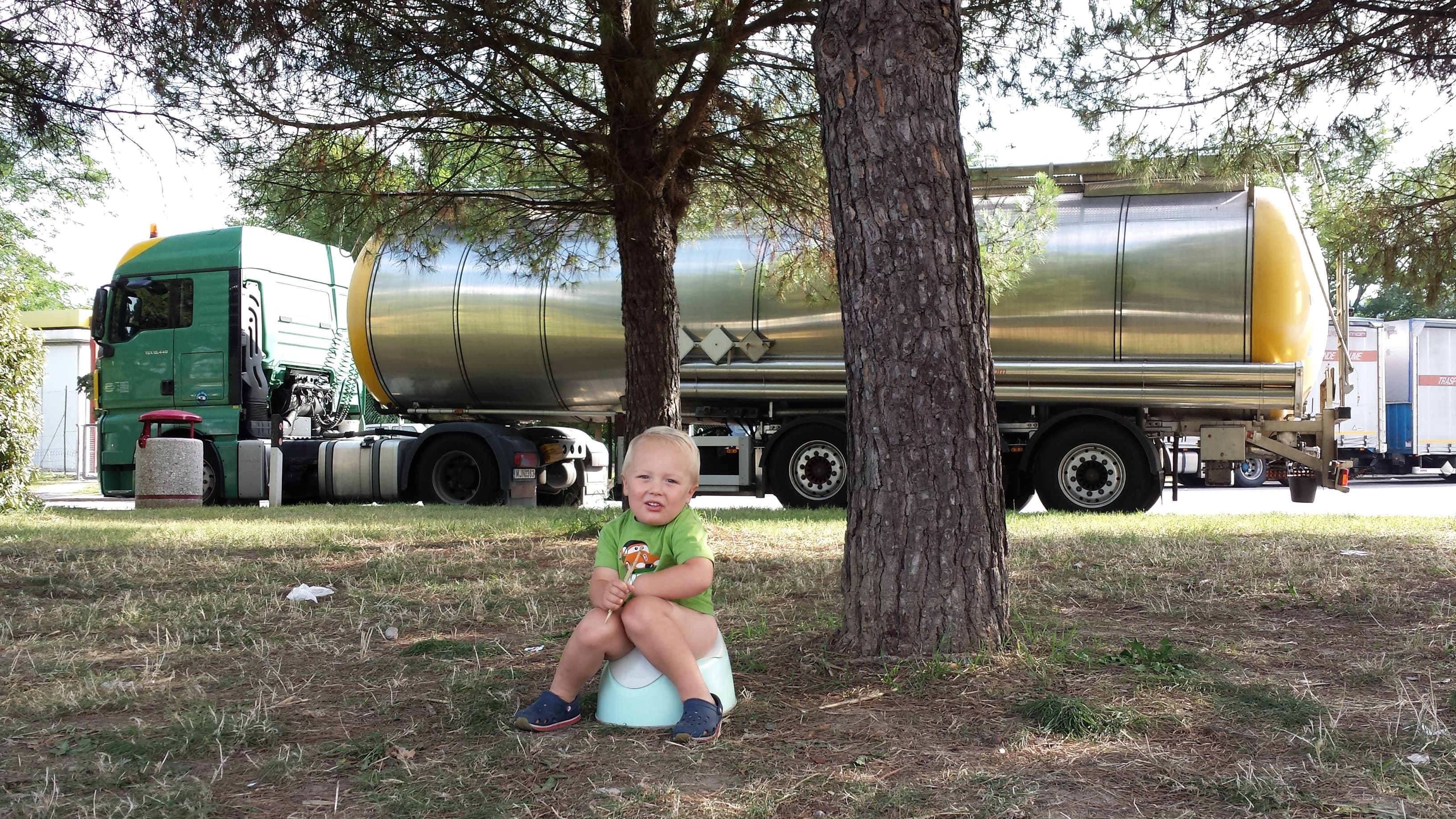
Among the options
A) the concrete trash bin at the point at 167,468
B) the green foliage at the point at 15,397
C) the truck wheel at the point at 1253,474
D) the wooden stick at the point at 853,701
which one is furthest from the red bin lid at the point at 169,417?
the truck wheel at the point at 1253,474

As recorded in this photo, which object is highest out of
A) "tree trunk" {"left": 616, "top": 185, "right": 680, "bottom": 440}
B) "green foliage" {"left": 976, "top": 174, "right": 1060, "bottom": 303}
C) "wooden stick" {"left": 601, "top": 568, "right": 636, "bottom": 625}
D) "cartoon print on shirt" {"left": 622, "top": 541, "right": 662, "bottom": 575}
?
"green foliage" {"left": 976, "top": 174, "right": 1060, "bottom": 303}

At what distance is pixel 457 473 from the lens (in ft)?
45.3

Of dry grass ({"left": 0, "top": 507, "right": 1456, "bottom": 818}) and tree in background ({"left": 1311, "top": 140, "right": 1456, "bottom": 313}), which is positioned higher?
tree in background ({"left": 1311, "top": 140, "right": 1456, "bottom": 313})

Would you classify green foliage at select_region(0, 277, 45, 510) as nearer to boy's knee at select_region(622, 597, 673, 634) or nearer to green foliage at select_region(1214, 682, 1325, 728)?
boy's knee at select_region(622, 597, 673, 634)

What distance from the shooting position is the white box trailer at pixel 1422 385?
2378 cm

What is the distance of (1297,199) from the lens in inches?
431

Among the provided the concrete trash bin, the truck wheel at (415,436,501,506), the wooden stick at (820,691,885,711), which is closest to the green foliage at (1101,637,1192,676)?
the wooden stick at (820,691,885,711)

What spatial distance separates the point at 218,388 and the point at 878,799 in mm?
13082

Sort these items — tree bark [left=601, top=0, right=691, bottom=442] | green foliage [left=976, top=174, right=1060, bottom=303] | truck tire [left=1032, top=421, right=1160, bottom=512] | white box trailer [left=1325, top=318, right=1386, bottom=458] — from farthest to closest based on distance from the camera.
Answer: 1. white box trailer [left=1325, top=318, right=1386, bottom=458]
2. truck tire [left=1032, top=421, right=1160, bottom=512]
3. green foliage [left=976, top=174, right=1060, bottom=303]
4. tree bark [left=601, top=0, right=691, bottom=442]

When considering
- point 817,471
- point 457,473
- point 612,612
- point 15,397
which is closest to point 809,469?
point 817,471

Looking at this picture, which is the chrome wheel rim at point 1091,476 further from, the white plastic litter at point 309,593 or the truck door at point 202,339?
the truck door at point 202,339

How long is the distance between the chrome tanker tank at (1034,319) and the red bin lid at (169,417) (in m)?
2.23

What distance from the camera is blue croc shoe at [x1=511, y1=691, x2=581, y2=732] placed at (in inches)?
123

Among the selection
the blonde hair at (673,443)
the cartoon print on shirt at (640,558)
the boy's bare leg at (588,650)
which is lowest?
the boy's bare leg at (588,650)
